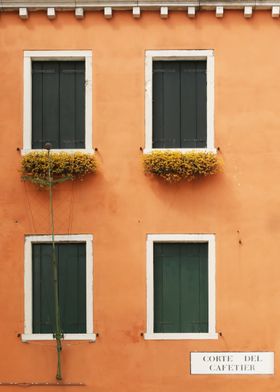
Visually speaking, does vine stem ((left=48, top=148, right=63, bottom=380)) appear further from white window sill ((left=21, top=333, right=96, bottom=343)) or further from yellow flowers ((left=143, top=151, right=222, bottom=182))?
yellow flowers ((left=143, top=151, right=222, bottom=182))

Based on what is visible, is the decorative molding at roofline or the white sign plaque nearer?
the white sign plaque

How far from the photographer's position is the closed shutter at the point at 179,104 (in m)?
16.9

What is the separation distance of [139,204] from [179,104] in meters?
1.87

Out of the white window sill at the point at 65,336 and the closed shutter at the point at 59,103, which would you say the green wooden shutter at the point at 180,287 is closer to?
the white window sill at the point at 65,336

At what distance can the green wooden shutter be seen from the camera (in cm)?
1662

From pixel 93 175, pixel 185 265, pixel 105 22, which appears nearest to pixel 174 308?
pixel 185 265

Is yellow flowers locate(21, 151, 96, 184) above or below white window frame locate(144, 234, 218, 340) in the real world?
above

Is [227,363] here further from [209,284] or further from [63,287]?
[63,287]

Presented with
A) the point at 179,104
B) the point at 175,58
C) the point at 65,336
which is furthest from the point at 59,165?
the point at 65,336

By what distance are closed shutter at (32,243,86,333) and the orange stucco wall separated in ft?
0.88

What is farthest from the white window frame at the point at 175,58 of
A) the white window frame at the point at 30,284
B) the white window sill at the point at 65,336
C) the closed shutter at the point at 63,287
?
the white window sill at the point at 65,336

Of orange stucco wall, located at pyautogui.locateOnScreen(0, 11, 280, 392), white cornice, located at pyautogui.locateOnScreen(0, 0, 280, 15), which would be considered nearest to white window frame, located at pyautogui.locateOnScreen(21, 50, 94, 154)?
orange stucco wall, located at pyautogui.locateOnScreen(0, 11, 280, 392)

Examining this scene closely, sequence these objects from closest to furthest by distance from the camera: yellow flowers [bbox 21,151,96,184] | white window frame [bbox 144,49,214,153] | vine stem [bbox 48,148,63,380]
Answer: vine stem [bbox 48,148,63,380] → yellow flowers [bbox 21,151,96,184] → white window frame [bbox 144,49,214,153]

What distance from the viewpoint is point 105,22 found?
1697 cm
